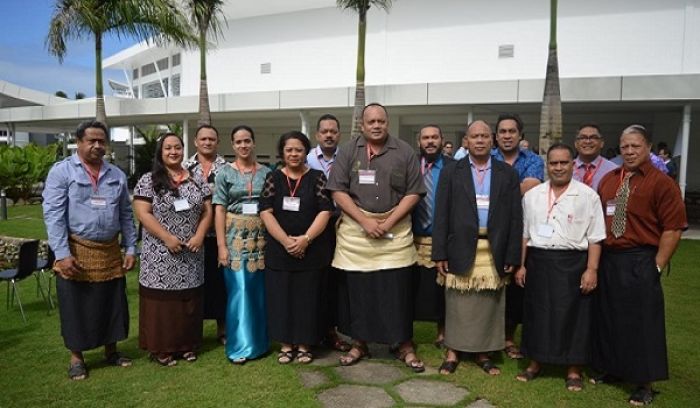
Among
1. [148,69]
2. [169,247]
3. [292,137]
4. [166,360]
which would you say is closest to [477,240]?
[292,137]

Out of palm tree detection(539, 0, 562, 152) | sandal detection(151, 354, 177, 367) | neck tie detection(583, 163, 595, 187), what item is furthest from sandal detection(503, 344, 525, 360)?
palm tree detection(539, 0, 562, 152)

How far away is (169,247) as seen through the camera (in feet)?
12.3

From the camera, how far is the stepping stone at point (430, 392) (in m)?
3.34

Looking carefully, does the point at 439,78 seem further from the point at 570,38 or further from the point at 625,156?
the point at 625,156

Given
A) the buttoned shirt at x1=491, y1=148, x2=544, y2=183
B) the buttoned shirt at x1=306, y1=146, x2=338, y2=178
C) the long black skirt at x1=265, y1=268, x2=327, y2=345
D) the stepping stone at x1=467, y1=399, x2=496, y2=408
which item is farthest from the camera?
the buttoned shirt at x1=306, y1=146, x2=338, y2=178

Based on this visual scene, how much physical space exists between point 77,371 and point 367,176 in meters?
2.41

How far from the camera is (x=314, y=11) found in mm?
19734

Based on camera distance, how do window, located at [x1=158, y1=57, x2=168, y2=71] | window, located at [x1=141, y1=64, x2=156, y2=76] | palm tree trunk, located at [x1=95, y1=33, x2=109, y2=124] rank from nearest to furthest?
palm tree trunk, located at [x1=95, y1=33, x2=109, y2=124] < window, located at [x1=158, y1=57, x2=168, y2=71] < window, located at [x1=141, y1=64, x2=156, y2=76]

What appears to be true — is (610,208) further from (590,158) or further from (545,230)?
(590,158)

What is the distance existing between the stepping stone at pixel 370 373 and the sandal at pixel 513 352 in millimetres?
936

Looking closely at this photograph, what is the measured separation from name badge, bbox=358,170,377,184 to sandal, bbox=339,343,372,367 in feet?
4.07

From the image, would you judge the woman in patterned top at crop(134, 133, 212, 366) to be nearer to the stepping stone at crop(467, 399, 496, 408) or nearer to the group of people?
the group of people

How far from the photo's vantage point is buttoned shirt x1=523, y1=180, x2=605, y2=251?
11.1ft

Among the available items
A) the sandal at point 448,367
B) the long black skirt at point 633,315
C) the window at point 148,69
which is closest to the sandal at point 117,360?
the sandal at point 448,367
